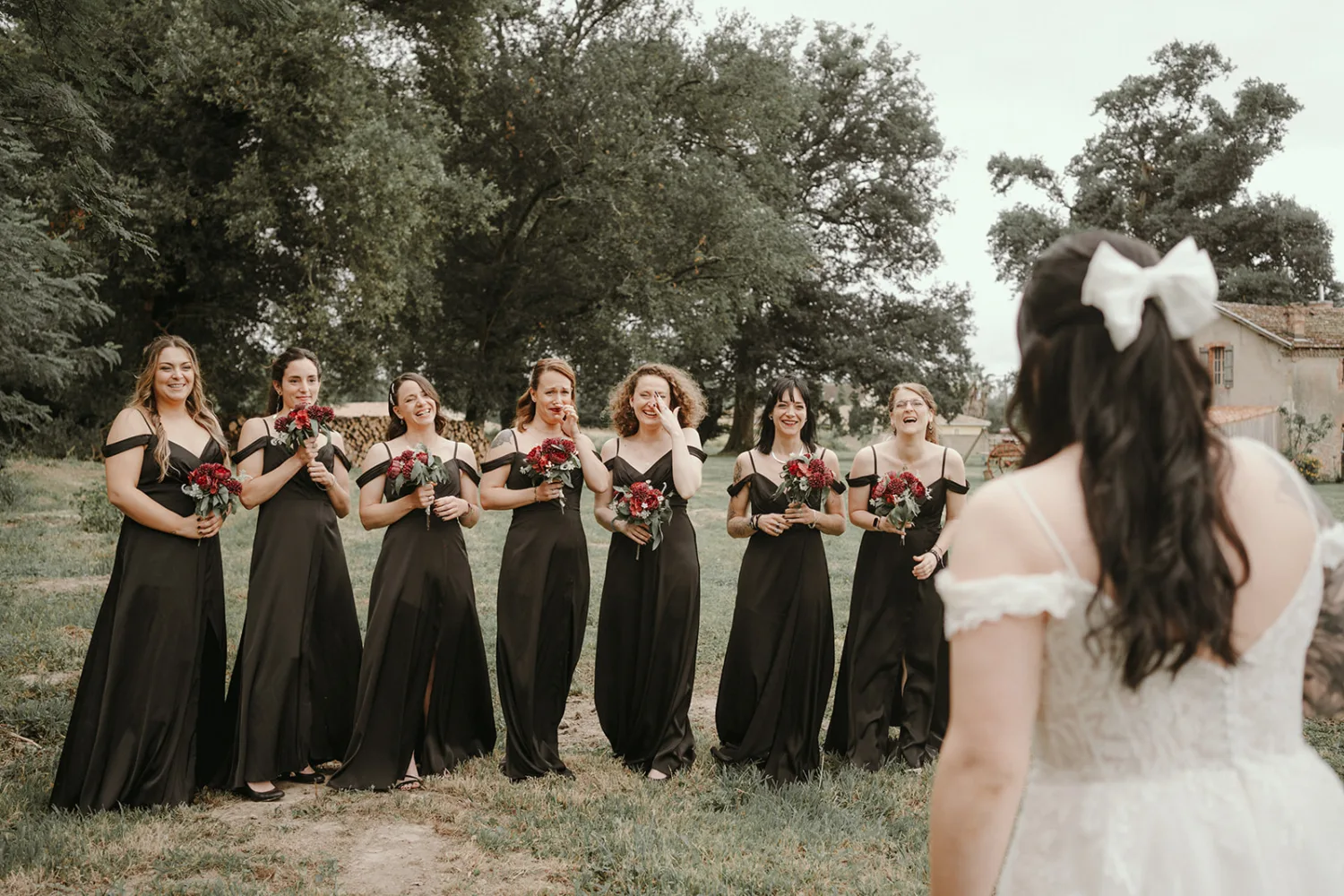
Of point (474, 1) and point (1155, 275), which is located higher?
point (474, 1)

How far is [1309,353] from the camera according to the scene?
37.8m

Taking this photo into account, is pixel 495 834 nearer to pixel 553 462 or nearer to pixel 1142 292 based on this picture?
pixel 553 462

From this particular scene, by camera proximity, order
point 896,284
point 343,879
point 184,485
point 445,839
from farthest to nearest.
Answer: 1. point 896,284
2. point 184,485
3. point 445,839
4. point 343,879

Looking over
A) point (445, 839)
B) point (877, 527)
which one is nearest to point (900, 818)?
point (877, 527)

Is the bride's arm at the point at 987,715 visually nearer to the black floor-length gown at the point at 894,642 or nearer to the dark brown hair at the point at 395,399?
the black floor-length gown at the point at 894,642

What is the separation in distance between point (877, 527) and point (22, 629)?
7792mm

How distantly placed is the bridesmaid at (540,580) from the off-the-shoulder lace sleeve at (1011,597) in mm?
4832

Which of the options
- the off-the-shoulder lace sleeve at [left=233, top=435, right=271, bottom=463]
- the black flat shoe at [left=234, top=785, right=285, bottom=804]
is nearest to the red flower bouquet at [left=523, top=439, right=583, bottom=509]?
the off-the-shoulder lace sleeve at [left=233, top=435, right=271, bottom=463]

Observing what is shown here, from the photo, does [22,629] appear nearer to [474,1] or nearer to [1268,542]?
[1268,542]

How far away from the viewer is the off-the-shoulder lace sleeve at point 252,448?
6250 millimetres

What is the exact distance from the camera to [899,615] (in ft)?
22.6

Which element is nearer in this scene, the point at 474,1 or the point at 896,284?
the point at 474,1

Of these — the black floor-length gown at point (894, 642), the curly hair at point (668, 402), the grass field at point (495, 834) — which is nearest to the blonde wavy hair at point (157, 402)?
the grass field at point (495, 834)

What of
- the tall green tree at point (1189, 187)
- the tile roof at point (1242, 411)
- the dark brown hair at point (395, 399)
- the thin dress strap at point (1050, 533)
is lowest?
the thin dress strap at point (1050, 533)
